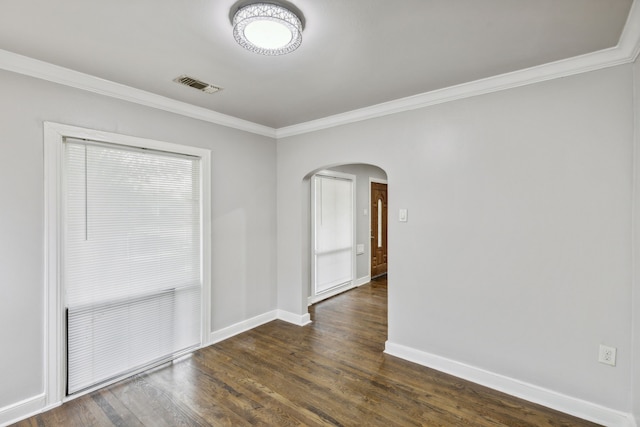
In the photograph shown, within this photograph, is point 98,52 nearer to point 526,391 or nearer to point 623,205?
point 623,205

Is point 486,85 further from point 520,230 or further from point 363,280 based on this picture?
point 363,280

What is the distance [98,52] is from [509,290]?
11.5 feet

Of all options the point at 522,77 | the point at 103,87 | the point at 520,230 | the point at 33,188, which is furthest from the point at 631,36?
the point at 33,188

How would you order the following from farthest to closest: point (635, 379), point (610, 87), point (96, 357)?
point (96, 357)
point (610, 87)
point (635, 379)

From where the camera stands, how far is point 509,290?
250 cm

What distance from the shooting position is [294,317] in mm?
4012

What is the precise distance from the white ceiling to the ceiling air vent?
0.23 feet

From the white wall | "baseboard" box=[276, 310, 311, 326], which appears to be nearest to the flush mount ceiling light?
the white wall

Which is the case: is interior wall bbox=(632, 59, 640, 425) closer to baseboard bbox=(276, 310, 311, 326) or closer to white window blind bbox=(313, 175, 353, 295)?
baseboard bbox=(276, 310, 311, 326)

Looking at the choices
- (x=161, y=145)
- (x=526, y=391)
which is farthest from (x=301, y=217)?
(x=526, y=391)

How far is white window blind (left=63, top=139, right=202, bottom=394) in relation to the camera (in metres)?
2.46

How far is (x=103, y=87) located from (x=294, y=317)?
315cm

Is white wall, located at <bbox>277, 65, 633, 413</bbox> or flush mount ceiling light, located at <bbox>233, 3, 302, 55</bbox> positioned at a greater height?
flush mount ceiling light, located at <bbox>233, 3, 302, 55</bbox>

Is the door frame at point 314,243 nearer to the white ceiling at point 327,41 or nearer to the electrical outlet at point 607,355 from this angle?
the white ceiling at point 327,41
